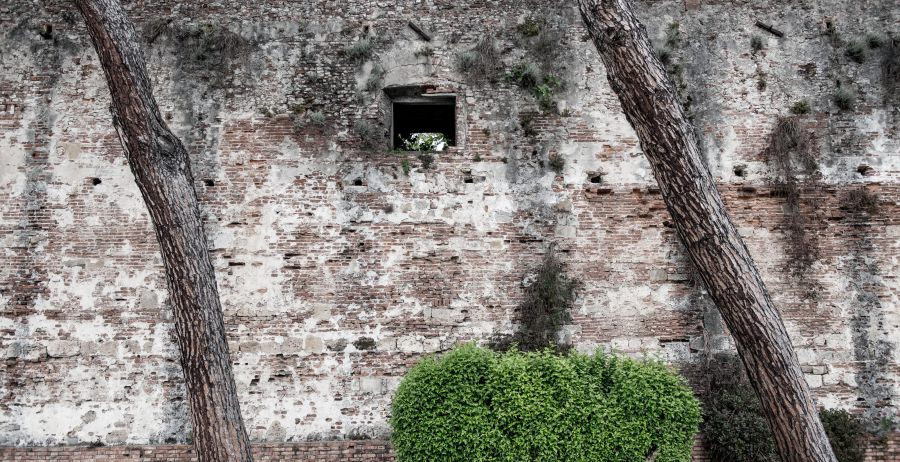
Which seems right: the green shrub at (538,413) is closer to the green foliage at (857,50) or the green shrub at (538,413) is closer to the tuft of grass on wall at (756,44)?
the tuft of grass on wall at (756,44)

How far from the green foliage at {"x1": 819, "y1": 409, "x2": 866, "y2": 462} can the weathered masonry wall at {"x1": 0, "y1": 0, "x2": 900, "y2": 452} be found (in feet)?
1.00

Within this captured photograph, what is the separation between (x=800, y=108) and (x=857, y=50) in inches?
46.4

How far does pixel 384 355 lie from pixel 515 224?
2475 mm

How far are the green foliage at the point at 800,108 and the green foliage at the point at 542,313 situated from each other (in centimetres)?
405

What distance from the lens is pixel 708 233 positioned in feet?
17.8

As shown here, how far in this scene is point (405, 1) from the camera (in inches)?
376

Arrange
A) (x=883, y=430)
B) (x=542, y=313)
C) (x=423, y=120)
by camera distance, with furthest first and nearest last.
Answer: (x=423, y=120), (x=542, y=313), (x=883, y=430)

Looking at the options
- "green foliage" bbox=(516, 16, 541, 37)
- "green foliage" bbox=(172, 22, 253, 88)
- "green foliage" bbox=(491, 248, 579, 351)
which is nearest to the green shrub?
"green foliage" bbox=(491, 248, 579, 351)

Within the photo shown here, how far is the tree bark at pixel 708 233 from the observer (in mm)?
5188

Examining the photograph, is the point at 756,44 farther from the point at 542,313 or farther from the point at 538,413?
the point at 538,413

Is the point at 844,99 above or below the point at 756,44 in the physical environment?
below

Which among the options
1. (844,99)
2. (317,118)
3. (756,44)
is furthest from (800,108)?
(317,118)

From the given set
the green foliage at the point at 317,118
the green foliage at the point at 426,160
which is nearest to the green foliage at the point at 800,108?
the green foliage at the point at 426,160

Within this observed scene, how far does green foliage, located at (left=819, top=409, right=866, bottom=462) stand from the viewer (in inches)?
319
